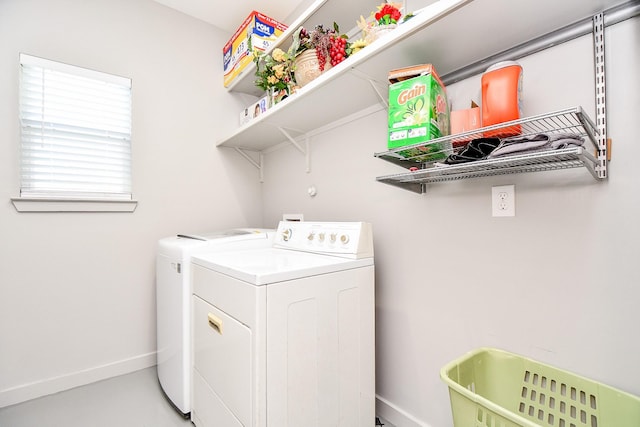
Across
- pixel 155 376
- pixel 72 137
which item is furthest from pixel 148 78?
pixel 155 376

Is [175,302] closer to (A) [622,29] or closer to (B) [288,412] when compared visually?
(B) [288,412]

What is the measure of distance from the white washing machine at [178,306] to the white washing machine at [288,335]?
2.6 inches

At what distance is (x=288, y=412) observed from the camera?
107cm

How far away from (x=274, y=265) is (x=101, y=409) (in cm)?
147

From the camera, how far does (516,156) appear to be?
0.86 meters

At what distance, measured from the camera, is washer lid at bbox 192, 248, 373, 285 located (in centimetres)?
105

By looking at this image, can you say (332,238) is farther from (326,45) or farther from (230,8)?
(230,8)

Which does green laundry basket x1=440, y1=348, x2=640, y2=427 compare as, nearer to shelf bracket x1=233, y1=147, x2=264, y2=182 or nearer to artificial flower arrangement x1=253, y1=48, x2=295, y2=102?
artificial flower arrangement x1=253, y1=48, x2=295, y2=102

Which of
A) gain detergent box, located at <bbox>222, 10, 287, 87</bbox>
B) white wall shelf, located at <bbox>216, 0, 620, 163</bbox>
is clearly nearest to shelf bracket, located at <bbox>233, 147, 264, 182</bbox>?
gain detergent box, located at <bbox>222, 10, 287, 87</bbox>

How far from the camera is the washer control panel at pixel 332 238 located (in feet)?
4.47

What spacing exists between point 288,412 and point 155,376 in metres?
1.45

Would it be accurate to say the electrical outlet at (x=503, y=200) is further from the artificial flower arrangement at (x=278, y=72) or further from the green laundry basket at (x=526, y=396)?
the artificial flower arrangement at (x=278, y=72)

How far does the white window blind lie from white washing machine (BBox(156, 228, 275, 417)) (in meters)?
0.72

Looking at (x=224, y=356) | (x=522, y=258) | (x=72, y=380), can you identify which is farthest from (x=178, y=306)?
(x=522, y=258)
